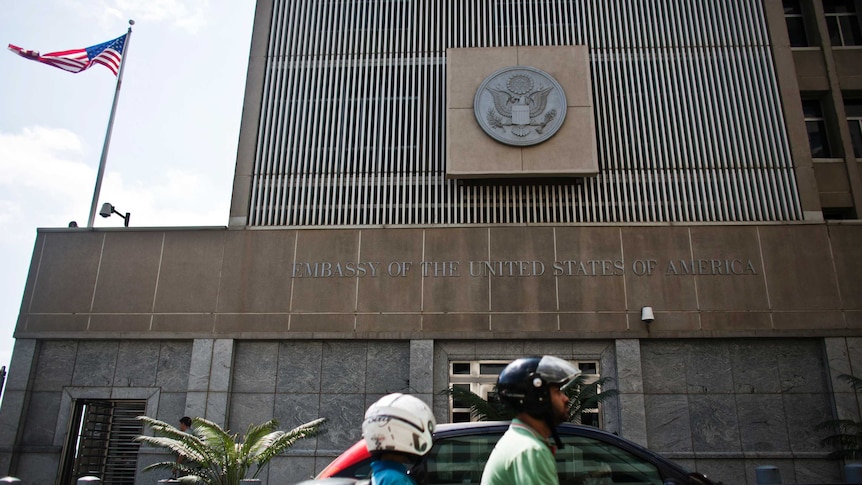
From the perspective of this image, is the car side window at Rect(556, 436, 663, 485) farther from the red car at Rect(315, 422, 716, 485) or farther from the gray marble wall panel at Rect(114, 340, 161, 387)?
the gray marble wall panel at Rect(114, 340, 161, 387)

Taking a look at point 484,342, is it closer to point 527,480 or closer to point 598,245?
point 598,245

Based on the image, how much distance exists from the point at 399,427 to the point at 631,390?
38.6 ft

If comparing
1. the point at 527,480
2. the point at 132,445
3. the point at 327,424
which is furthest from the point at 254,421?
the point at 527,480

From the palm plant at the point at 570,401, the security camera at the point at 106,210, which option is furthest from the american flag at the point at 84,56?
the palm plant at the point at 570,401

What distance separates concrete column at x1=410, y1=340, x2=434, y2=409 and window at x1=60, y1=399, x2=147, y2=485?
629 cm

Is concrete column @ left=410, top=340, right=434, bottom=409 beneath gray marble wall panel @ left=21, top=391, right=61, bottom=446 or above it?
above

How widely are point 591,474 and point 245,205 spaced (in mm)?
12785

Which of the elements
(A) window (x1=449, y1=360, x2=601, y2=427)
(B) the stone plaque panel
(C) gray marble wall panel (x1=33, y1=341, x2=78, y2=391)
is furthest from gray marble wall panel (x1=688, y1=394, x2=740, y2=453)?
(C) gray marble wall panel (x1=33, y1=341, x2=78, y2=391)

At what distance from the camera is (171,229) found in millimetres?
15859

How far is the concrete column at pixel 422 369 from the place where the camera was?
14070mm

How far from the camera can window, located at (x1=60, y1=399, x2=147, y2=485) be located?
47.4 feet

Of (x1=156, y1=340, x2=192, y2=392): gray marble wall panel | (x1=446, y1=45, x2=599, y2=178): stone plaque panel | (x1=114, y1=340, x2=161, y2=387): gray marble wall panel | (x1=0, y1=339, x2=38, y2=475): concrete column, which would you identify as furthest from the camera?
(x1=446, y1=45, x2=599, y2=178): stone plaque panel

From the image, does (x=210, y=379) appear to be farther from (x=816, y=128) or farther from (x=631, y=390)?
(x=816, y=128)

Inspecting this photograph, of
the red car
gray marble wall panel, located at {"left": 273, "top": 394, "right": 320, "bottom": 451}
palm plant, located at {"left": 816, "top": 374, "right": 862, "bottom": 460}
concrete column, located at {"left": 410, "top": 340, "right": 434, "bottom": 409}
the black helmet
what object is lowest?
the red car
